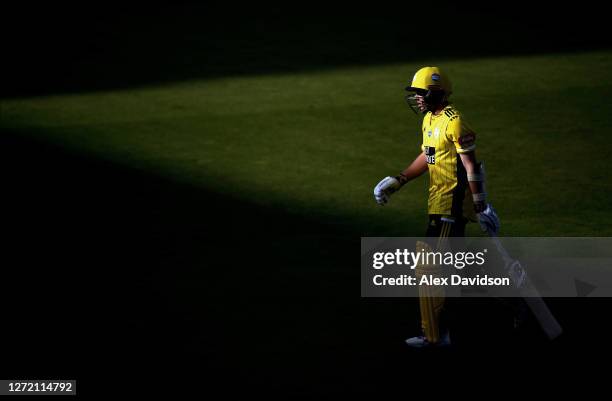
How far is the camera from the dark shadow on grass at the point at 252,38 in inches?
693

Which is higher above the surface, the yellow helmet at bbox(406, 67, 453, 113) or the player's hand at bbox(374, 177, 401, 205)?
the yellow helmet at bbox(406, 67, 453, 113)

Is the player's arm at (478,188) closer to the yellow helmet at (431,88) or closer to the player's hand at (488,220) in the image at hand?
the player's hand at (488,220)

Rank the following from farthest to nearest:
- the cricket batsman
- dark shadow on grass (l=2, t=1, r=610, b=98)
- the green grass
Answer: dark shadow on grass (l=2, t=1, r=610, b=98)
the green grass
the cricket batsman

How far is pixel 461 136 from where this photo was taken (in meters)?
7.27

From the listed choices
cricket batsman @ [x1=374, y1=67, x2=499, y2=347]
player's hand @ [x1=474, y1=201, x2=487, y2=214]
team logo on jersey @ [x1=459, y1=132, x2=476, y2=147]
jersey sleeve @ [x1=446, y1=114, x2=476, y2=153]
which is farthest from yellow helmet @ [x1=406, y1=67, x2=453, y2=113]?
player's hand @ [x1=474, y1=201, x2=487, y2=214]

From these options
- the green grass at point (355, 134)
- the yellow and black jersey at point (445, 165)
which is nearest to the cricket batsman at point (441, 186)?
the yellow and black jersey at point (445, 165)

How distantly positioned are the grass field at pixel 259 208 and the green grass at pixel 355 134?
4 cm

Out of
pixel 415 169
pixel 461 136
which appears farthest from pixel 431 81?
pixel 415 169

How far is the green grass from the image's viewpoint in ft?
37.2

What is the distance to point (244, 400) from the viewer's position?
6.80 meters

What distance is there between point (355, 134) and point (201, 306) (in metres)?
5.93

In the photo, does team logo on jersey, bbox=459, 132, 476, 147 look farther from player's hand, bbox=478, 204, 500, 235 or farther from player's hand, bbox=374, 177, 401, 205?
player's hand, bbox=374, 177, 401, 205

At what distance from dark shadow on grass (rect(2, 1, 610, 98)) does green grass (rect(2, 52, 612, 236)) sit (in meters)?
0.81

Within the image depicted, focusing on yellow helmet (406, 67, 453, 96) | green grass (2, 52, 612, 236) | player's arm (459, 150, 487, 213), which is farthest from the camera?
green grass (2, 52, 612, 236)
